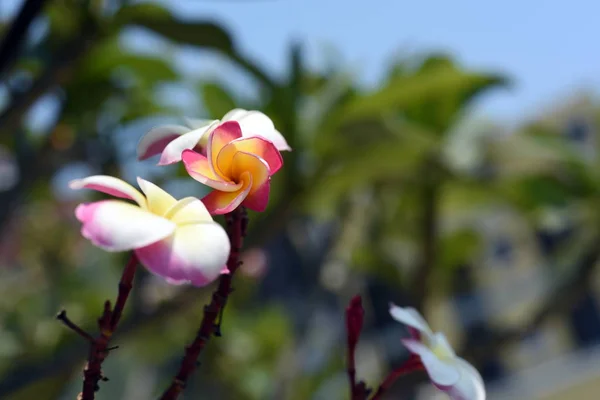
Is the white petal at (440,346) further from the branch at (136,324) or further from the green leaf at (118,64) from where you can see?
the green leaf at (118,64)

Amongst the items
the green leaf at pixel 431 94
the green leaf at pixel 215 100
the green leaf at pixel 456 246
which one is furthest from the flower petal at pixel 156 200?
the green leaf at pixel 456 246

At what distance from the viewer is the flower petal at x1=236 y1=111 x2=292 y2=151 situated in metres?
0.30

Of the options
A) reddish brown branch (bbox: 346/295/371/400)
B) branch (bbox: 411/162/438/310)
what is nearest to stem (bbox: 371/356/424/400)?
reddish brown branch (bbox: 346/295/371/400)

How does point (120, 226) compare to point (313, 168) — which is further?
point (313, 168)

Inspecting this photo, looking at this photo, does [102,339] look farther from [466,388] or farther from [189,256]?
[466,388]

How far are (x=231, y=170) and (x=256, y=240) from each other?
0.63 metres

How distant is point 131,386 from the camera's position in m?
1.94

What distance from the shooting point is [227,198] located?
270 millimetres

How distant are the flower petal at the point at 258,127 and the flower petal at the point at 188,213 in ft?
0.18

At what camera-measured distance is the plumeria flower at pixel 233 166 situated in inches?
10.6

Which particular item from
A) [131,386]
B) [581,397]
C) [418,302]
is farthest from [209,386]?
[581,397]

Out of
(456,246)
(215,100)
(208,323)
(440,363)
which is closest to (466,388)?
(440,363)

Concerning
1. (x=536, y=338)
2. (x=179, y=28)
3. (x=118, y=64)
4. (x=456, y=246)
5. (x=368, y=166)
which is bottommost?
(x=536, y=338)

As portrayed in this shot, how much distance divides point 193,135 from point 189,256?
0.27 feet
